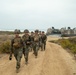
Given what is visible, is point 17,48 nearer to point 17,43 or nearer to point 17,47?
point 17,47

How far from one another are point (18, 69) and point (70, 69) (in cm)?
308

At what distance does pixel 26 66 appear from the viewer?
15.9m

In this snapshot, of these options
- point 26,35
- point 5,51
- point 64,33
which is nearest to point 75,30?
point 64,33

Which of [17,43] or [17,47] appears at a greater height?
[17,43]

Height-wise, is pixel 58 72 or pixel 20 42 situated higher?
pixel 20 42

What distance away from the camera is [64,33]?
213 feet

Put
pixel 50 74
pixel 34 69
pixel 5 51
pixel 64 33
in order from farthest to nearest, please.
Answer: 1. pixel 64 33
2. pixel 5 51
3. pixel 34 69
4. pixel 50 74

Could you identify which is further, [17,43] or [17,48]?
[17,48]

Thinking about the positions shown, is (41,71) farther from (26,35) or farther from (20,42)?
(26,35)

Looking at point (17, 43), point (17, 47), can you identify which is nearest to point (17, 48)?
point (17, 47)

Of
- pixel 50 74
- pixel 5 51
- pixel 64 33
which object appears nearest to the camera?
pixel 50 74

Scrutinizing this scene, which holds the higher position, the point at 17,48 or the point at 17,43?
the point at 17,43

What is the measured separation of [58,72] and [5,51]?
423 inches

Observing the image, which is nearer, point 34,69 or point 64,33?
point 34,69
